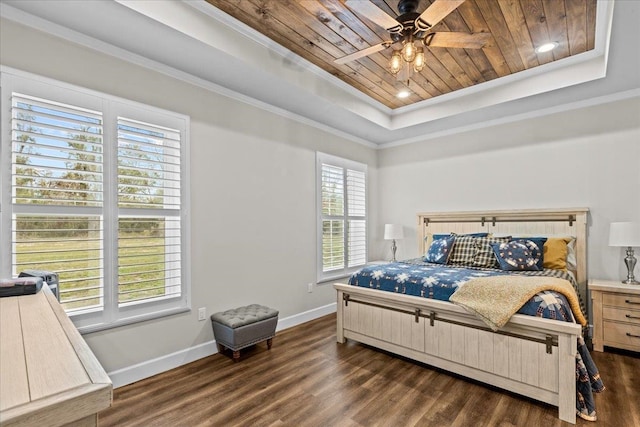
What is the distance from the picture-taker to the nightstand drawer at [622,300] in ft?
9.91

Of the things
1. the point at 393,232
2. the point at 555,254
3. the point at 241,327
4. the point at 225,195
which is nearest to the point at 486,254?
the point at 555,254

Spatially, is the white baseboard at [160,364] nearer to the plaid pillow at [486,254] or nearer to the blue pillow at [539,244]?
the plaid pillow at [486,254]

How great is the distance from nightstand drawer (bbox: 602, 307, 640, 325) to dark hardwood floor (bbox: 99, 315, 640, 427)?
34 centimetres

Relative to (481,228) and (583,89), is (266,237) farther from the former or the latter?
(583,89)

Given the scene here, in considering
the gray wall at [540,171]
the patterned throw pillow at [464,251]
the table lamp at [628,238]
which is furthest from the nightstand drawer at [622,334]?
the patterned throw pillow at [464,251]

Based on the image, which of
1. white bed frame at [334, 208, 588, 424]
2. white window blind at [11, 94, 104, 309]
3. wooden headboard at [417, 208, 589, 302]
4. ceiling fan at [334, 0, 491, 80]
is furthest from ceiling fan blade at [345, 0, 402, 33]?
wooden headboard at [417, 208, 589, 302]

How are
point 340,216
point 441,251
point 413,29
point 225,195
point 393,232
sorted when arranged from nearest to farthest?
point 413,29
point 225,195
point 441,251
point 340,216
point 393,232

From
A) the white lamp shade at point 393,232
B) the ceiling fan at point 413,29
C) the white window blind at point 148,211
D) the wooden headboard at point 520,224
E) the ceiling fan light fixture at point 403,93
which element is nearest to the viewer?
the ceiling fan at point 413,29

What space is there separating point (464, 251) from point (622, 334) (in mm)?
1555

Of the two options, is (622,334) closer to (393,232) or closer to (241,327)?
(393,232)

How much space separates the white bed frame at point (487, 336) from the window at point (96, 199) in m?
1.79

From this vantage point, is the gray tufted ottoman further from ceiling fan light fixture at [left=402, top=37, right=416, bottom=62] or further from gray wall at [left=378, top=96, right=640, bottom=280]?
gray wall at [left=378, top=96, right=640, bottom=280]

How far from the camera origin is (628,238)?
313 cm

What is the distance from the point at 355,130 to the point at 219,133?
7.12 ft
